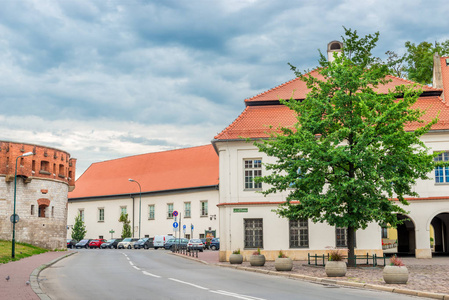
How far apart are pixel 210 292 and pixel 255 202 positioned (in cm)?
1962

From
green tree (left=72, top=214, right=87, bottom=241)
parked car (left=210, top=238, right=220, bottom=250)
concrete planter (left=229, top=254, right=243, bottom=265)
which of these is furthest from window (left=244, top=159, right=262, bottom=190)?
green tree (left=72, top=214, right=87, bottom=241)

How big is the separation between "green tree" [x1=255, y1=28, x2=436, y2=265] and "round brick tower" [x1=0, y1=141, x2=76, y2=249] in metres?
30.5

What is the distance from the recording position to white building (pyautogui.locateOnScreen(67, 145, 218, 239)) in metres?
75.1

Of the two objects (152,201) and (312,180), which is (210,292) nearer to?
(312,180)

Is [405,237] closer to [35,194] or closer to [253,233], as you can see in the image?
[253,233]

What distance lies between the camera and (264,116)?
123 ft

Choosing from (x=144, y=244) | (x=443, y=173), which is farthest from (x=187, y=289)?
(x=144, y=244)

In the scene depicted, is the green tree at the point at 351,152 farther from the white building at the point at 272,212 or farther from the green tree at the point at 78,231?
the green tree at the point at 78,231

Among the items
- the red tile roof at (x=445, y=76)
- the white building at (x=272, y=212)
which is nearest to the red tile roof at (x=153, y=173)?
the red tile roof at (x=445, y=76)

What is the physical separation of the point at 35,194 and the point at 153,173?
109ft

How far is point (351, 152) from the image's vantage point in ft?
85.1

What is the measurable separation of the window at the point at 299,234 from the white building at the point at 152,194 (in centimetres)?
3734

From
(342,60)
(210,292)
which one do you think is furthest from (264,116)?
(210,292)

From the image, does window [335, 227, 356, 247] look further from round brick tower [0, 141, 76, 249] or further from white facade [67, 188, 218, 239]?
white facade [67, 188, 218, 239]
